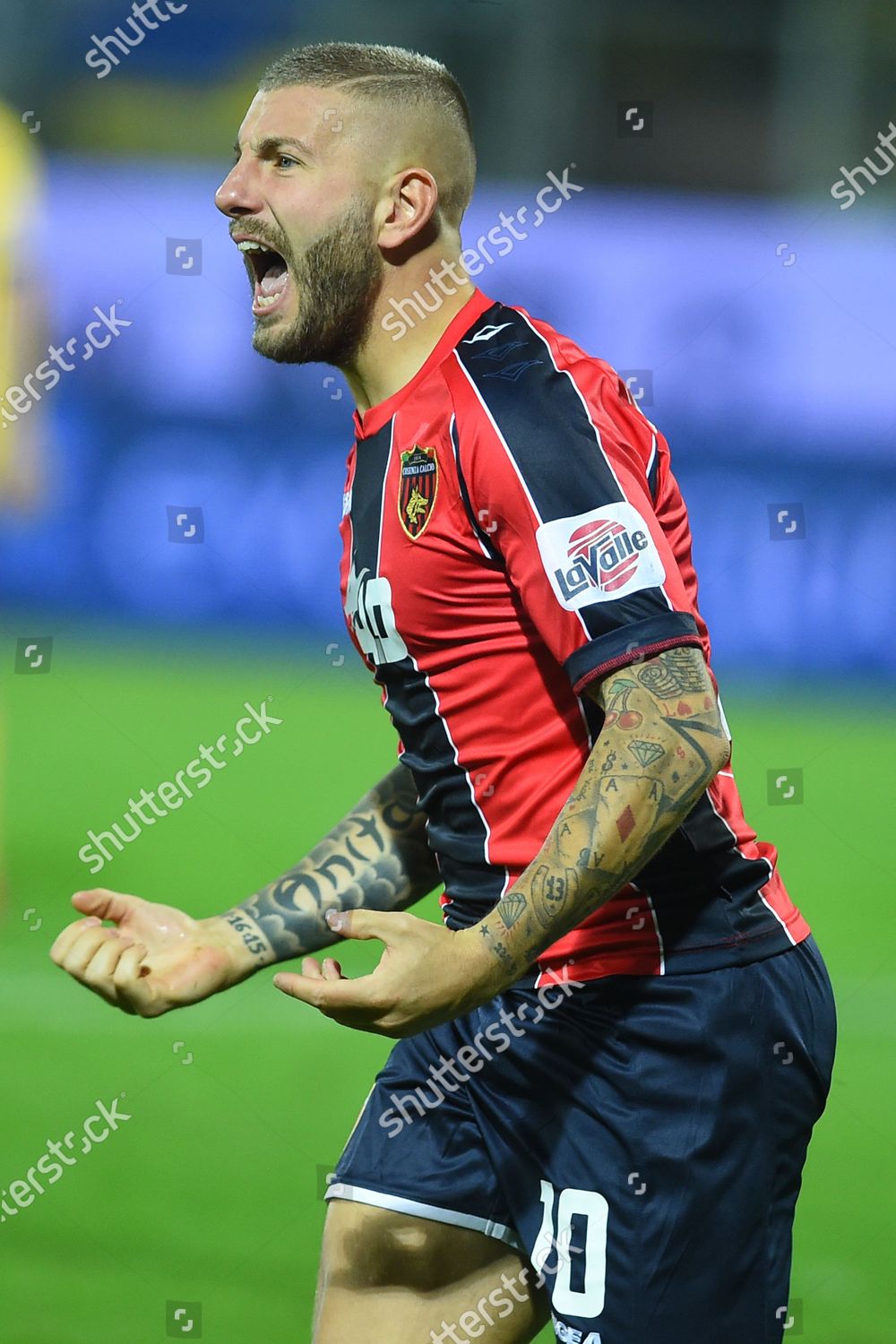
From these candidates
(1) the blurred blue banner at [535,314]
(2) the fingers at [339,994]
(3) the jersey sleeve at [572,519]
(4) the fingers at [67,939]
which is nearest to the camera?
(2) the fingers at [339,994]

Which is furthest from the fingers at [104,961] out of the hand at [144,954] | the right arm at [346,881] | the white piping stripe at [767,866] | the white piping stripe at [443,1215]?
the white piping stripe at [767,866]

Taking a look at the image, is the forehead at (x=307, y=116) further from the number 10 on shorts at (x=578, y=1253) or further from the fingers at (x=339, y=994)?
the number 10 on shorts at (x=578, y=1253)

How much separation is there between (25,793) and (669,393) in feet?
9.82

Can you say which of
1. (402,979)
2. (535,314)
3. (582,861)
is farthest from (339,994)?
(535,314)

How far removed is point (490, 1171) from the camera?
1.68 m

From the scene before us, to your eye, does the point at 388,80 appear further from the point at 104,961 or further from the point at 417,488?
the point at 104,961

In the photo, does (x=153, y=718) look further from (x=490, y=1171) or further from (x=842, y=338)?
(x=490, y=1171)

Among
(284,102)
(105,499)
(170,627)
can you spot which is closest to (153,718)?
(170,627)

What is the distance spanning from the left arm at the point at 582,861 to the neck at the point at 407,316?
1.81 ft

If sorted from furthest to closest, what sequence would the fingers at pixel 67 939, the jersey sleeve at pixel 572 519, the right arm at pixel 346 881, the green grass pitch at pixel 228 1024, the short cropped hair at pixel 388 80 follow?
1. the green grass pitch at pixel 228 1024
2. the right arm at pixel 346 881
3. the short cropped hair at pixel 388 80
4. the fingers at pixel 67 939
5. the jersey sleeve at pixel 572 519

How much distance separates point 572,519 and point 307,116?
660mm

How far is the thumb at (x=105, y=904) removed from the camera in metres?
1.71

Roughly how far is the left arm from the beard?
626 mm

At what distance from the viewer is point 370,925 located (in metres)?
1.26
